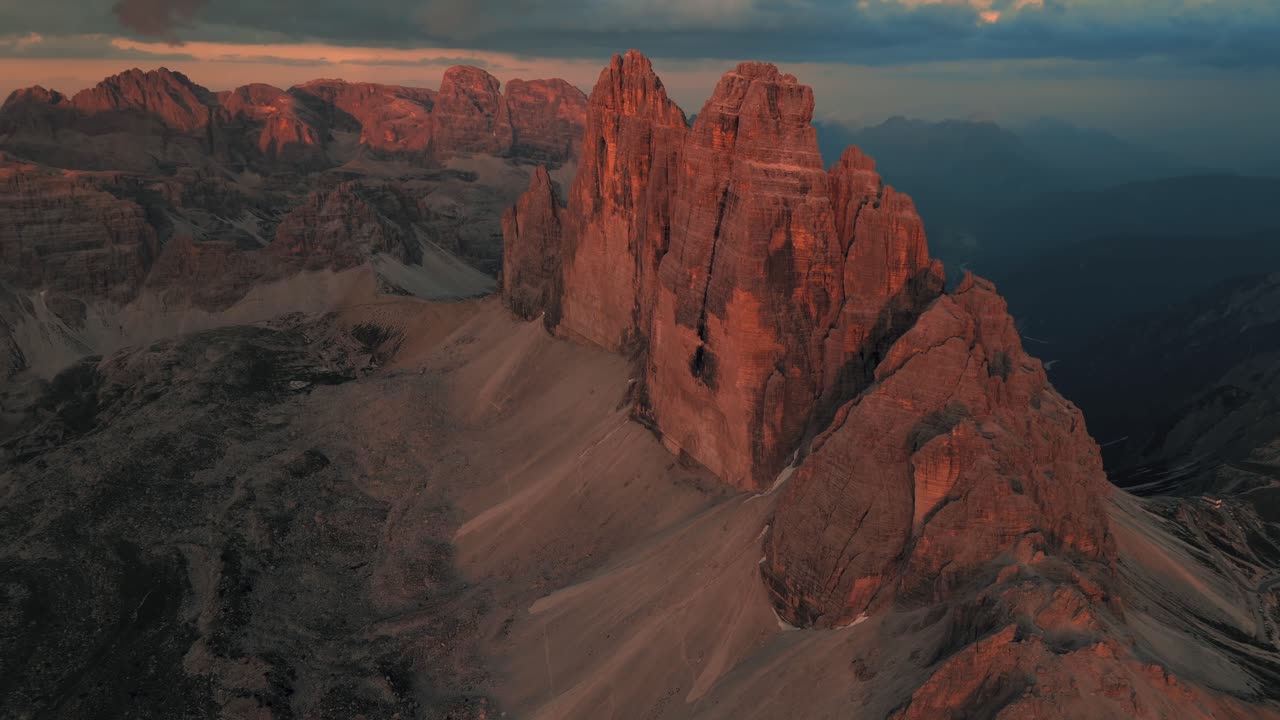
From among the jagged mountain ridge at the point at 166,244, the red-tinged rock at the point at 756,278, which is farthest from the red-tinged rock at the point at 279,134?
the red-tinged rock at the point at 756,278

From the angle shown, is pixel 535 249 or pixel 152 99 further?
pixel 152 99

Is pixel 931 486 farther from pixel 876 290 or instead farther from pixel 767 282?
pixel 767 282

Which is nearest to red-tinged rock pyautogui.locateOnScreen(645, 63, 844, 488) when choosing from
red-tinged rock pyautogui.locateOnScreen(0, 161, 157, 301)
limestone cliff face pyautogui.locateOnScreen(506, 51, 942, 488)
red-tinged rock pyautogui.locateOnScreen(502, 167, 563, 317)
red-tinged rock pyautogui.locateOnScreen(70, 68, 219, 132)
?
limestone cliff face pyautogui.locateOnScreen(506, 51, 942, 488)

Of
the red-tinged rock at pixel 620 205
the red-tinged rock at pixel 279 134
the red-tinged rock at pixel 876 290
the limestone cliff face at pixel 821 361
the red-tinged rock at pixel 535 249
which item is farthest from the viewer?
the red-tinged rock at pixel 279 134

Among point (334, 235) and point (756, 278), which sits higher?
point (756, 278)

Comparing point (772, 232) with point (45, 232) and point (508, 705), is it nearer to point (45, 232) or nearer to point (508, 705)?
point (508, 705)

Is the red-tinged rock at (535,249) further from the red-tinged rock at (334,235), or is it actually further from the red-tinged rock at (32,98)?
the red-tinged rock at (32,98)

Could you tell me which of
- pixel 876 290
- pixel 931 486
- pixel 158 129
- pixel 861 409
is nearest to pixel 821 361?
pixel 876 290
